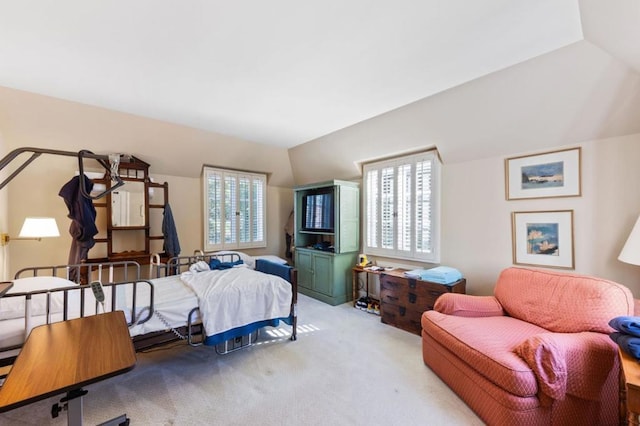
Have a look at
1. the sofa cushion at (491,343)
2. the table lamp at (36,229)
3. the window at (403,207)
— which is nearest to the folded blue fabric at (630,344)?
the sofa cushion at (491,343)

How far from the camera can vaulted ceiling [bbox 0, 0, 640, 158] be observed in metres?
1.59

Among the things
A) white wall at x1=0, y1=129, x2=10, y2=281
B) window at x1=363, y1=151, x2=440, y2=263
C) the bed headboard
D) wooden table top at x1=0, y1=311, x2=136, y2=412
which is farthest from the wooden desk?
window at x1=363, y1=151, x2=440, y2=263

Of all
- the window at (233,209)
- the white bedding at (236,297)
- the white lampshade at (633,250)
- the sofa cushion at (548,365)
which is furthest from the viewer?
the window at (233,209)

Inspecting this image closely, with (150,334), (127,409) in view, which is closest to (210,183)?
(150,334)

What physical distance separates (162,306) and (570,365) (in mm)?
2832

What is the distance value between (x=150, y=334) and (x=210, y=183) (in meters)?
2.96

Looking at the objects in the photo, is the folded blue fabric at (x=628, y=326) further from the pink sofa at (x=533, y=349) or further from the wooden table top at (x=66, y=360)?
the wooden table top at (x=66, y=360)

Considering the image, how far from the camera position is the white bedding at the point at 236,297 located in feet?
7.33

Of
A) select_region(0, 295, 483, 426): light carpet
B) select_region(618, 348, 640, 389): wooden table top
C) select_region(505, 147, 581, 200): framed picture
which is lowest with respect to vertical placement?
select_region(0, 295, 483, 426): light carpet

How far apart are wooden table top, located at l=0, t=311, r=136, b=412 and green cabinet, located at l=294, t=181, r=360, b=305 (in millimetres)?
→ 3018

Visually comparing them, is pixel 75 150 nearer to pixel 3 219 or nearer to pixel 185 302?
pixel 3 219

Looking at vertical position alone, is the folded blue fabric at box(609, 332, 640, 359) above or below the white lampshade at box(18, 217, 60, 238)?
below

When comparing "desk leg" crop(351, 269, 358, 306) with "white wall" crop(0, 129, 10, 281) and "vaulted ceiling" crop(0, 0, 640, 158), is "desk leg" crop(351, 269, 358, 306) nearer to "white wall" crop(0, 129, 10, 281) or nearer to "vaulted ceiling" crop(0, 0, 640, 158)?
"vaulted ceiling" crop(0, 0, 640, 158)

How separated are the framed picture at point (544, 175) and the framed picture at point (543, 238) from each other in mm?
209
